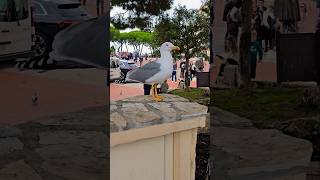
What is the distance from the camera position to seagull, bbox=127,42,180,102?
3.20 m

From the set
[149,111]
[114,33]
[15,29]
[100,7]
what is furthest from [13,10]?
[149,111]

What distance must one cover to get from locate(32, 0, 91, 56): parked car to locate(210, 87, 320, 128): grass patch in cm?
109

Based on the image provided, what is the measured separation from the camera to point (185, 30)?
3.25m

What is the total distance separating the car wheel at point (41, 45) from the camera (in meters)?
3.02

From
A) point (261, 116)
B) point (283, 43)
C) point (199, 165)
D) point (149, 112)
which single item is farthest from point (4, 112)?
point (283, 43)

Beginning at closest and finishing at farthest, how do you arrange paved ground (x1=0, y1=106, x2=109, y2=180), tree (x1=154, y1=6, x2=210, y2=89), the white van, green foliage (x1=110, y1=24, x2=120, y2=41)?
the white van, paved ground (x1=0, y1=106, x2=109, y2=180), green foliage (x1=110, y1=24, x2=120, y2=41), tree (x1=154, y1=6, x2=210, y2=89)

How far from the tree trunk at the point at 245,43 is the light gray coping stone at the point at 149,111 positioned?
1.15 ft

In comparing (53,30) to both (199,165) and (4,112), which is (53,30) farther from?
(199,165)

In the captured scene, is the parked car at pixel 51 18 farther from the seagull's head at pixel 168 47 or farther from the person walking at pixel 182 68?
the person walking at pixel 182 68

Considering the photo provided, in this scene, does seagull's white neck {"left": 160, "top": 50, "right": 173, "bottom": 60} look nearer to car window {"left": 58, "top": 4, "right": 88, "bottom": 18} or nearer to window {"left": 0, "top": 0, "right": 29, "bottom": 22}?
car window {"left": 58, "top": 4, "right": 88, "bottom": 18}

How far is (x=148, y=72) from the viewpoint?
3.22m

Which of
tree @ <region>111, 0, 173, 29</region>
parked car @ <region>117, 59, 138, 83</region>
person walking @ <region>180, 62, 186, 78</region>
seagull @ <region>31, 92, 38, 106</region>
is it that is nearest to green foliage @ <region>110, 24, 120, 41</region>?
tree @ <region>111, 0, 173, 29</region>

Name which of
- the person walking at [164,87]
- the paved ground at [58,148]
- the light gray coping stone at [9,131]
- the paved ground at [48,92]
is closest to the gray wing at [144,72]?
the person walking at [164,87]

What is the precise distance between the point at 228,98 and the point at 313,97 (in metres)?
0.59
